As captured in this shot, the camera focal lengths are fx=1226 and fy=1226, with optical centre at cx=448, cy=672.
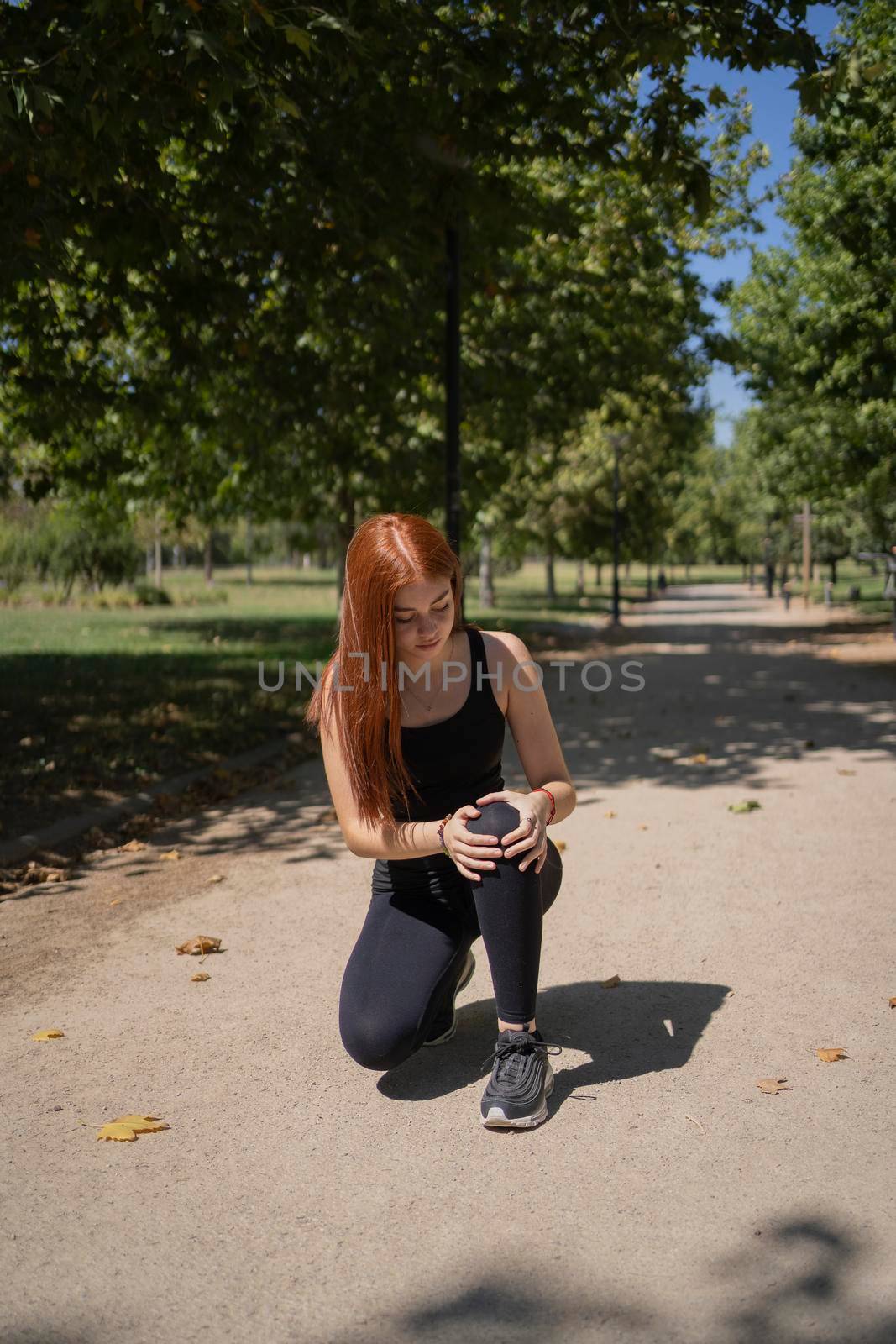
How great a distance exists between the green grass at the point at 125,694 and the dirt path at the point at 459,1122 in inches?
80.9

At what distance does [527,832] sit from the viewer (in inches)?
132

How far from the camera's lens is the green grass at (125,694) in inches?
341

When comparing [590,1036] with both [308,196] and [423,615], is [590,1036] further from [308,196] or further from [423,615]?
[308,196]

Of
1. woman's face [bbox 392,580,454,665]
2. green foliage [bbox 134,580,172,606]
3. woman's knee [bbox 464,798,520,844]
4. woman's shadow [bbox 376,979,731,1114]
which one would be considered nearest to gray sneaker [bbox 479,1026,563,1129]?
woman's shadow [bbox 376,979,731,1114]

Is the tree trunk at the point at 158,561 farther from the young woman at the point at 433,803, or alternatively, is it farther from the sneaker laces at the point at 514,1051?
the sneaker laces at the point at 514,1051

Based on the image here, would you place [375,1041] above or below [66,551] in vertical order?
below

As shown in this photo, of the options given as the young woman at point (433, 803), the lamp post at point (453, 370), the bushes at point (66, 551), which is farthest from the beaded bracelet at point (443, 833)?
the bushes at point (66, 551)

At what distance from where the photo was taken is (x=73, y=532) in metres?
24.8

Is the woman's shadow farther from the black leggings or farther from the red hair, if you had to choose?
the red hair

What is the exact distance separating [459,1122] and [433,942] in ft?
1.68

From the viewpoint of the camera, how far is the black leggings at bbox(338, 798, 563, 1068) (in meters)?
3.44

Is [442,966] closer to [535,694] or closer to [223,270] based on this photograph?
[535,694]

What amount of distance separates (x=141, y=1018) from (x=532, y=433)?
48.9 ft

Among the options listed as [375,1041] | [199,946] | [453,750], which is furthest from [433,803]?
[199,946]
